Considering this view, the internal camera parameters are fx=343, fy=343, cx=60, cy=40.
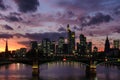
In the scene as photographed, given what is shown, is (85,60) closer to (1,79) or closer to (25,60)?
(25,60)

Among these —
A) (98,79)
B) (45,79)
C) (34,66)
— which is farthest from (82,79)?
(34,66)

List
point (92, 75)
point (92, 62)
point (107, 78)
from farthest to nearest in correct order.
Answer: point (92, 62)
point (92, 75)
point (107, 78)

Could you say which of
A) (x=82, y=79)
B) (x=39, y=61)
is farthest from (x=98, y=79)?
(x=39, y=61)

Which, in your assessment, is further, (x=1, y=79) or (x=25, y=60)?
(x=25, y=60)

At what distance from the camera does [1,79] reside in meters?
102

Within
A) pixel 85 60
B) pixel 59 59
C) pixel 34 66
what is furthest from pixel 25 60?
pixel 85 60

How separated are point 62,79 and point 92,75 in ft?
49.3

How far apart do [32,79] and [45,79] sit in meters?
4.06

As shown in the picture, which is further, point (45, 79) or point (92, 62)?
point (92, 62)

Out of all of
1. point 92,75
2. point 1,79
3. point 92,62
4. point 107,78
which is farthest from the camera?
point 92,62

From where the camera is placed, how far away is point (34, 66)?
122 metres

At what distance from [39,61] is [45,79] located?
→ 20600 mm

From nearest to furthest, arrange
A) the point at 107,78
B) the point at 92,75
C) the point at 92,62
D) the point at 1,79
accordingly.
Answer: the point at 1,79, the point at 107,78, the point at 92,75, the point at 92,62

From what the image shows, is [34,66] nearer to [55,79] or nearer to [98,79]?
[55,79]
